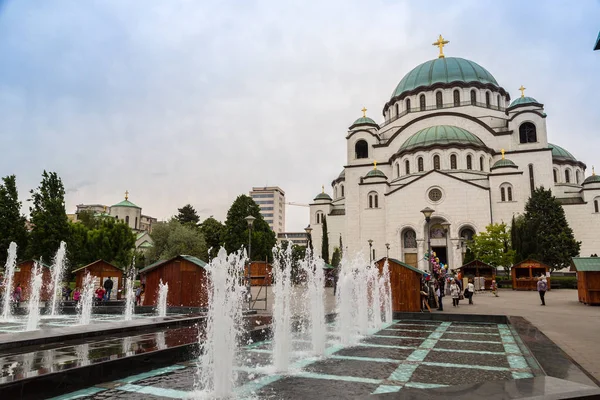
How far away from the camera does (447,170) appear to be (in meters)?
A: 38.4

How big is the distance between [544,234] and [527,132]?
13154 millimetres

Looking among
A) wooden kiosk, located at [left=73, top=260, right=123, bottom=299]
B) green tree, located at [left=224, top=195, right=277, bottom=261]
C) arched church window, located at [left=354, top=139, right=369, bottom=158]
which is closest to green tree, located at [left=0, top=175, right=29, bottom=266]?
wooden kiosk, located at [left=73, top=260, right=123, bottom=299]

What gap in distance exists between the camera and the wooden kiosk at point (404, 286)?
516 inches

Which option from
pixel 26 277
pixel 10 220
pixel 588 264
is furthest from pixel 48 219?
pixel 588 264

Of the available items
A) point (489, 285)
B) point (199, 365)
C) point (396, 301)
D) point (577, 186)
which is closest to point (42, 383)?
point (199, 365)

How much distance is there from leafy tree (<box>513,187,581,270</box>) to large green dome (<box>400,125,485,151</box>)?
787 centimetres

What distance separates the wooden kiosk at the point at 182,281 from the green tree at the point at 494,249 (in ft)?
72.9

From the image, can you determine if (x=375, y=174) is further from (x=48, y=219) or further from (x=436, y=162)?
(x=48, y=219)

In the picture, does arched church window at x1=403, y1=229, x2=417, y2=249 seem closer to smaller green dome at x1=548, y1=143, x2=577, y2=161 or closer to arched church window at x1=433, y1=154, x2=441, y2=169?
arched church window at x1=433, y1=154, x2=441, y2=169

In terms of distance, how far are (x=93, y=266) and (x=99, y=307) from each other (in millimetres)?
4361

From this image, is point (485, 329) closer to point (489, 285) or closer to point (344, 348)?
point (344, 348)

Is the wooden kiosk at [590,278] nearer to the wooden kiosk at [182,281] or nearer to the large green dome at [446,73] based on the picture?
the wooden kiosk at [182,281]

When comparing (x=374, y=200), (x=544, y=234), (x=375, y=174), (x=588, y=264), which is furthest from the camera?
(x=375, y=174)

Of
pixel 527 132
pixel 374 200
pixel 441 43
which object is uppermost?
pixel 441 43
